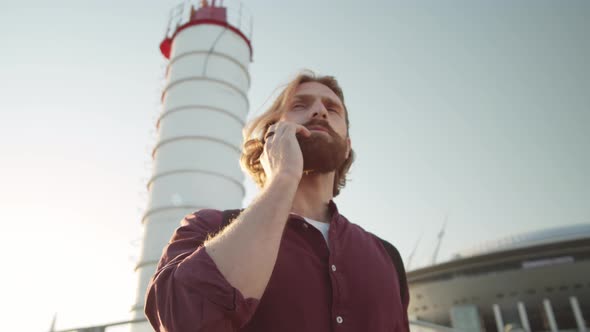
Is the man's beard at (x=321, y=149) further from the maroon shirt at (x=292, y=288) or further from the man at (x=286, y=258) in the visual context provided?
the maroon shirt at (x=292, y=288)

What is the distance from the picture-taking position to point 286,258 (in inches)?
63.2

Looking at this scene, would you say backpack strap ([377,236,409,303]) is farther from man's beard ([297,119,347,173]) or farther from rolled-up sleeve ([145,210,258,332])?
rolled-up sleeve ([145,210,258,332])

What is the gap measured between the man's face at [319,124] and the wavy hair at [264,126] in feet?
0.20

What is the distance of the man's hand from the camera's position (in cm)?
141

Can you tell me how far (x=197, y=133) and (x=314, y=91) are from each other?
9663 millimetres

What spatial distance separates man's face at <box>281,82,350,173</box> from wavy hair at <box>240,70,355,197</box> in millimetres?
61

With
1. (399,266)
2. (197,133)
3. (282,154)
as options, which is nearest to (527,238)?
(197,133)

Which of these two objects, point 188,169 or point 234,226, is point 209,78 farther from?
point 234,226

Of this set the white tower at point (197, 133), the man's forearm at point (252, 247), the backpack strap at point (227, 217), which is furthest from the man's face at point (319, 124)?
the white tower at point (197, 133)

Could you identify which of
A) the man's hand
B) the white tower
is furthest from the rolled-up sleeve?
the white tower

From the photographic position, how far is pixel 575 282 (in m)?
21.9

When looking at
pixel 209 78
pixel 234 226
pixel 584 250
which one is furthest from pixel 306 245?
pixel 584 250

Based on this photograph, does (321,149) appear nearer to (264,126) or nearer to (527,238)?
A: (264,126)

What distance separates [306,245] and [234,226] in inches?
23.8
